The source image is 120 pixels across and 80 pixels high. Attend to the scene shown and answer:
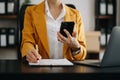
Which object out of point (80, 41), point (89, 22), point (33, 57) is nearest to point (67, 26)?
point (33, 57)

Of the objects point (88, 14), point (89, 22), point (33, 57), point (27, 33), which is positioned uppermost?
point (88, 14)

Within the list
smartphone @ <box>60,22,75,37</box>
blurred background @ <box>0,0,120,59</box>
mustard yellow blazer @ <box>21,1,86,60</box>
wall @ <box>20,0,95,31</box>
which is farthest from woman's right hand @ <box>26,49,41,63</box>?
wall @ <box>20,0,95,31</box>

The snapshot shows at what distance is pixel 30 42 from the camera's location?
1879mm

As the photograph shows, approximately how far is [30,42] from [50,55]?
171mm

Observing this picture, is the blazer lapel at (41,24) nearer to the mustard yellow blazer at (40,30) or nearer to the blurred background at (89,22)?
the mustard yellow blazer at (40,30)

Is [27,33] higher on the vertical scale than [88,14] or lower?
lower

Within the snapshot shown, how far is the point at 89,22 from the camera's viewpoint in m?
4.01

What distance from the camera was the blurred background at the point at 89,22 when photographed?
360 centimetres

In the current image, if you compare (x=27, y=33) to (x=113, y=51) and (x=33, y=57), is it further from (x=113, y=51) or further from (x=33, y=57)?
(x=113, y=51)

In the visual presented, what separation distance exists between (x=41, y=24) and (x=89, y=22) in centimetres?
215

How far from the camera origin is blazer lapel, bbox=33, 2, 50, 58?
1903 millimetres

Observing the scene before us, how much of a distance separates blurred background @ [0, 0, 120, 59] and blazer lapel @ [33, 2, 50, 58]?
1.45 metres

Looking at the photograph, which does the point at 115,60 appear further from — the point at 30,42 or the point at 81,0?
the point at 81,0
